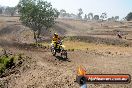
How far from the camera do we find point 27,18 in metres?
56.6

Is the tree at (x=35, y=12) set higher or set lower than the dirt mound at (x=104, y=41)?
higher

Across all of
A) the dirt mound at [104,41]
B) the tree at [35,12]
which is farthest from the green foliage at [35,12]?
the dirt mound at [104,41]

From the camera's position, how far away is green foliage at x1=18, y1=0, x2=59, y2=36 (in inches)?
2148

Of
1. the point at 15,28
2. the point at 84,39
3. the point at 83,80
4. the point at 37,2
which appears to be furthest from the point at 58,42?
the point at 15,28

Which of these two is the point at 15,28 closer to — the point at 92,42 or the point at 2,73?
the point at 92,42

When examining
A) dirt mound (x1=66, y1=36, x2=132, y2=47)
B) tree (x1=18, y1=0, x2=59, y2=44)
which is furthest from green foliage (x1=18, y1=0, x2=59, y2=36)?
dirt mound (x1=66, y1=36, x2=132, y2=47)

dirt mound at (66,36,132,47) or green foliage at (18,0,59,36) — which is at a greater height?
green foliage at (18,0,59,36)

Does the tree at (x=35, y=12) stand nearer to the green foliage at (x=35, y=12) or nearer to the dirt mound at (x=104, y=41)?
the green foliage at (x=35, y=12)

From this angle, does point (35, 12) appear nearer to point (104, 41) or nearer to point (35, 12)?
point (35, 12)

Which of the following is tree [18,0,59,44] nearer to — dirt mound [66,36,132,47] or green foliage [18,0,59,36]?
green foliage [18,0,59,36]

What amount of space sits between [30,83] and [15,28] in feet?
218

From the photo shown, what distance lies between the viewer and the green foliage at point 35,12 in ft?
179

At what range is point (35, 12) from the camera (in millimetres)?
55062

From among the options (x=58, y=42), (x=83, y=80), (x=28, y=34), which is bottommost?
(x=28, y=34)
